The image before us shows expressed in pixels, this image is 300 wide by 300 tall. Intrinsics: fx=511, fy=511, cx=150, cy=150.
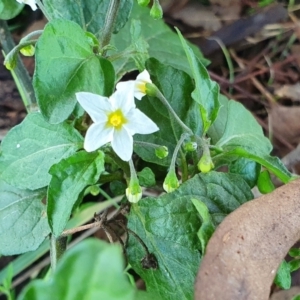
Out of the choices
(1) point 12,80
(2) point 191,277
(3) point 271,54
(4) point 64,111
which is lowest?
(3) point 271,54

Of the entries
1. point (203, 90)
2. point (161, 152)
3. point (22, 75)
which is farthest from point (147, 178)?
point (22, 75)

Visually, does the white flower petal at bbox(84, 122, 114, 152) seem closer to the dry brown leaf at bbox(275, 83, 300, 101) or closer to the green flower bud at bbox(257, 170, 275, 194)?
the green flower bud at bbox(257, 170, 275, 194)

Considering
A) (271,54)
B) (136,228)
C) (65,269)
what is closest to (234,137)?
(136,228)

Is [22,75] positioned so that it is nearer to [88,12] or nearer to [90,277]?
[88,12]

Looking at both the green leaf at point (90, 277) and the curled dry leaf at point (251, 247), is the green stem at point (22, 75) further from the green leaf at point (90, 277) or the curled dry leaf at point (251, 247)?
the green leaf at point (90, 277)

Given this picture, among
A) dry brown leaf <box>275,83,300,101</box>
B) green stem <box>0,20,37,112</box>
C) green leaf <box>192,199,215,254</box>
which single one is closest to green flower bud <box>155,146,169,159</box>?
green leaf <box>192,199,215,254</box>

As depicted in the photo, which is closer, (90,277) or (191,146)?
A: (90,277)

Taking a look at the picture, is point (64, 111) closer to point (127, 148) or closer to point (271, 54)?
point (127, 148)

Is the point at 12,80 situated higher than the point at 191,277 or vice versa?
the point at 12,80
